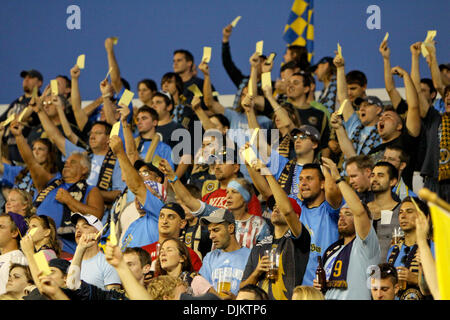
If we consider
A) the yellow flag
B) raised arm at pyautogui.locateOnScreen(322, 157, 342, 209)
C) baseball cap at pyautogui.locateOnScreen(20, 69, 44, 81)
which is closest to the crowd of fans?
raised arm at pyautogui.locateOnScreen(322, 157, 342, 209)

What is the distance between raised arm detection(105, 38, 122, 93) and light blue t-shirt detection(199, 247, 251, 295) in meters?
3.99

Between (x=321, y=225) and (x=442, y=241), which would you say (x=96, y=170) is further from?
(x=442, y=241)

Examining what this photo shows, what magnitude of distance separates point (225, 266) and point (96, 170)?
9.45 feet

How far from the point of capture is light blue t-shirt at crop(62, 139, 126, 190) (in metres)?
8.54

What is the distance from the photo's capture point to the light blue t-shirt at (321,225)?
652cm

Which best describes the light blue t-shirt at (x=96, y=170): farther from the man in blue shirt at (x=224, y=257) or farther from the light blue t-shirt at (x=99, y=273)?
the man in blue shirt at (x=224, y=257)

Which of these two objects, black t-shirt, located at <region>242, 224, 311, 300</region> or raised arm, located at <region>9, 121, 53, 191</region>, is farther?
raised arm, located at <region>9, 121, 53, 191</region>

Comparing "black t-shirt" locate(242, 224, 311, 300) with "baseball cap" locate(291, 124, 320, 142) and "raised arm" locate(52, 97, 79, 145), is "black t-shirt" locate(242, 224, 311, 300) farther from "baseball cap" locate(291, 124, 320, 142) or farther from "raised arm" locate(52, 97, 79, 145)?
"raised arm" locate(52, 97, 79, 145)

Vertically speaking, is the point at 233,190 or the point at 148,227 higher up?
the point at 233,190

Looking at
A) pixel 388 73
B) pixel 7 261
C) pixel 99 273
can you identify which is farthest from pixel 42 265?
pixel 388 73

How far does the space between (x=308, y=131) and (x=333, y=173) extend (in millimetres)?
1792

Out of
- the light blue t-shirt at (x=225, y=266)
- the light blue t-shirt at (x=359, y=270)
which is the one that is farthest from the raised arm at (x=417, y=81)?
the light blue t-shirt at (x=359, y=270)

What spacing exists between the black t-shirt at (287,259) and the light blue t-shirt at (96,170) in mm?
2557

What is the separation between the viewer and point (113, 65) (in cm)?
1002
